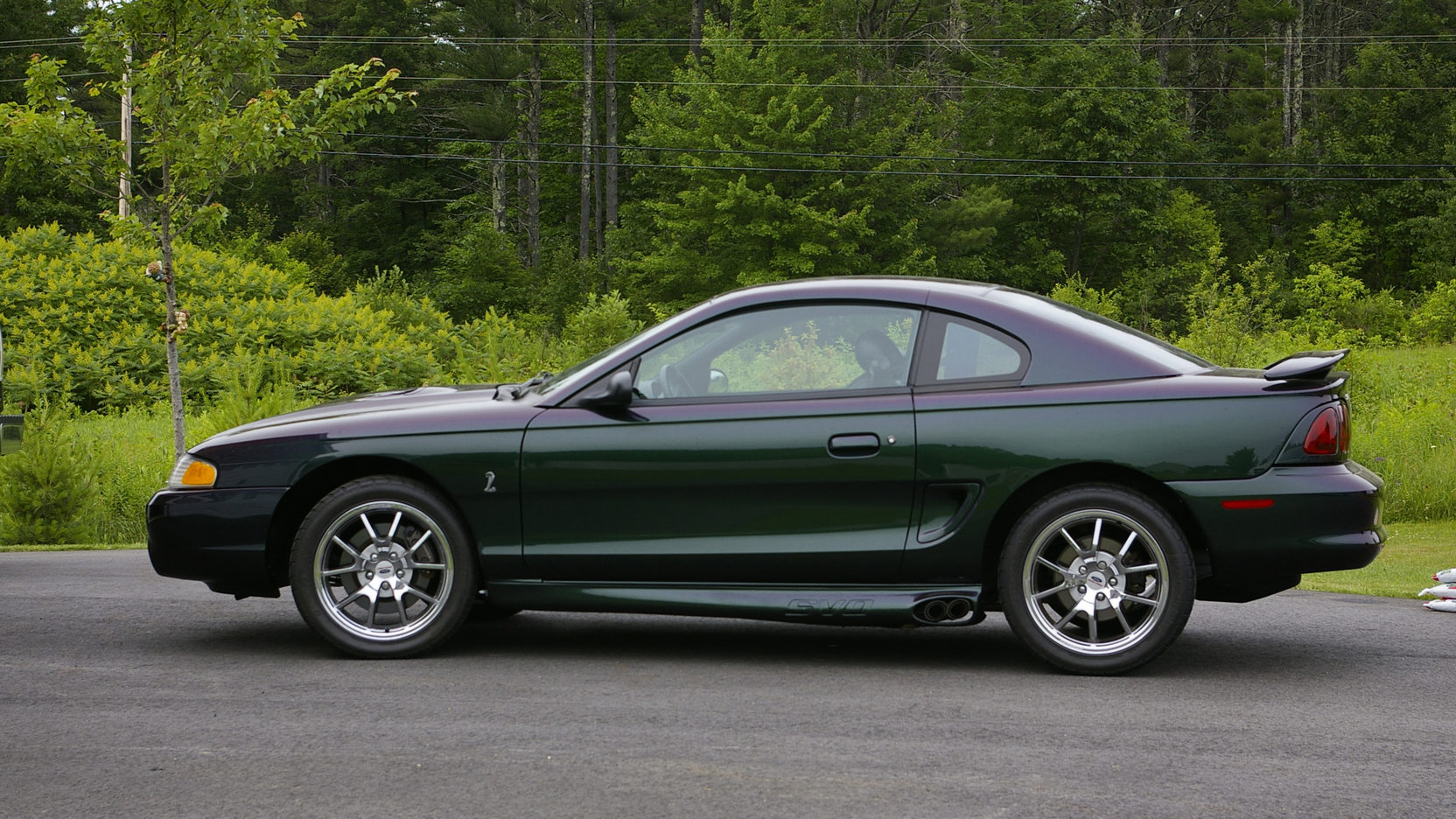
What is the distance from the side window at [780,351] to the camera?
18.9ft

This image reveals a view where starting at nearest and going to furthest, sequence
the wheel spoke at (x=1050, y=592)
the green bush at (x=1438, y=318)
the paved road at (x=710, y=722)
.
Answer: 1. the paved road at (x=710, y=722)
2. the wheel spoke at (x=1050, y=592)
3. the green bush at (x=1438, y=318)

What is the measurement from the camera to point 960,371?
5.73 meters

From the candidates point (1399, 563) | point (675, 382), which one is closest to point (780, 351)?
point (675, 382)

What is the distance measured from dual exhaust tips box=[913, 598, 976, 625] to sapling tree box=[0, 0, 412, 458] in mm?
7436

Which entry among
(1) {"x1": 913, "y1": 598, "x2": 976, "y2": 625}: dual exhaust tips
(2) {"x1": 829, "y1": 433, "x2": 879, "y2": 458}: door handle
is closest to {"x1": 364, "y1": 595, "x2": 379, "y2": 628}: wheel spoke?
(2) {"x1": 829, "y1": 433, "x2": 879, "y2": 458}: door handle

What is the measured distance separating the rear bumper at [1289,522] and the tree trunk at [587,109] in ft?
163

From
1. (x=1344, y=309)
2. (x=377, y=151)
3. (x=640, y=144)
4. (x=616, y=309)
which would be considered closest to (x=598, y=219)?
(x=640, y=144)

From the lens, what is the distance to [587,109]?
55625mm

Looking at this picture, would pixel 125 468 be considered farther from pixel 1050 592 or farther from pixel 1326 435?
pixel 1326 435

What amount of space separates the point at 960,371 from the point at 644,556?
1498 millimetres

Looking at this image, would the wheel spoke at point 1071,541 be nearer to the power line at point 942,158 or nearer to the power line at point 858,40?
the power line at point 942,158

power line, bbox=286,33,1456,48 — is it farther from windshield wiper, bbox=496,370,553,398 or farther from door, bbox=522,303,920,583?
door, bbox=522,303,920,583

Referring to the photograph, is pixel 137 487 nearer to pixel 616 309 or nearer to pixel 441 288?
pixel 616 309

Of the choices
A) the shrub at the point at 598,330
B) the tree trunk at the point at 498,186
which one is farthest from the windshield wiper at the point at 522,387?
the tree trunk at the point at 498,186
